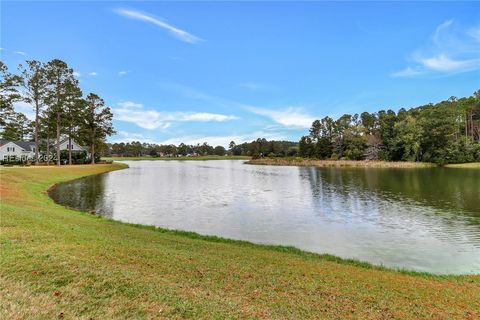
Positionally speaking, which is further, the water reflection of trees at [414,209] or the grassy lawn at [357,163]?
the grassy lawn at [357,163]

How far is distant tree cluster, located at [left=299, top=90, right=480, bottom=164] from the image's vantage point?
7806 centimetres

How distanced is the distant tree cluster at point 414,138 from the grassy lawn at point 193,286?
82.0 m

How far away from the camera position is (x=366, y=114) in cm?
11938

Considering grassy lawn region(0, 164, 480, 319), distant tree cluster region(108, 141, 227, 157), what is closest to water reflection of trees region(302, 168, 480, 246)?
grassy lawn region(0, 164, 480, 319)

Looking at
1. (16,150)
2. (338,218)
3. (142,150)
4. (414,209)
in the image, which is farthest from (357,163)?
(142,150)

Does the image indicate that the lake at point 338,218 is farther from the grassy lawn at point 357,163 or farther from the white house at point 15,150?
the white house at point 15,150

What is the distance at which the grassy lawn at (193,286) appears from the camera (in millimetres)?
4664

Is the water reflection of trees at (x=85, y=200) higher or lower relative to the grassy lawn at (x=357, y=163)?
lower

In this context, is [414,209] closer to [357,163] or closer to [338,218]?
[338,218]

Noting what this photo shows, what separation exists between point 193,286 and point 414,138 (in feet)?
284

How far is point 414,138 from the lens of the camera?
79.7m

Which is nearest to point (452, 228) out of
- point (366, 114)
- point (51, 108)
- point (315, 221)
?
point (315, 221)

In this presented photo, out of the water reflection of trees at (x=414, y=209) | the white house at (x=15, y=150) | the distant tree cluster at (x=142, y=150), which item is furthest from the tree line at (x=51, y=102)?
the distant tree cluster at (x=142, y=150)

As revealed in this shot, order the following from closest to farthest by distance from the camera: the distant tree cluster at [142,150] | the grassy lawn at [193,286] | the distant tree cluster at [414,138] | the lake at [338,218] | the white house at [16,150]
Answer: the grassy lawn at [193,286] < the lake at [338,218] < the white house at [16,150] < the distant tree cluster at [414,138] < the distant tree cluster at [142,150]
